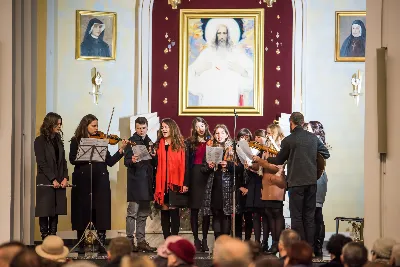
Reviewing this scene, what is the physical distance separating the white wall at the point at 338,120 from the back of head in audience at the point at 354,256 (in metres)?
7.33

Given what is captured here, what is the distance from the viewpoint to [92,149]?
10.8m

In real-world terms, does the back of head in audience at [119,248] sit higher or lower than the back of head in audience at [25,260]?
lower

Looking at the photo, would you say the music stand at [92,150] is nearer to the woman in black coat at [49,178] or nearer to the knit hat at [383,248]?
the woman in black coat at [49,178]


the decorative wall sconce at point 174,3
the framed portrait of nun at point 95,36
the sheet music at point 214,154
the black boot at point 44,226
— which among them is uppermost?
the decorative wall sconce at point 174,3

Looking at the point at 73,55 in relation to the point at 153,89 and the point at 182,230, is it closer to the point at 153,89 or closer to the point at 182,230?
the point at 153,89

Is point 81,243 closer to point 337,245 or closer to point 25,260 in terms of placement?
point 337,245

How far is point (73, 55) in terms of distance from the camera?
1337 cm

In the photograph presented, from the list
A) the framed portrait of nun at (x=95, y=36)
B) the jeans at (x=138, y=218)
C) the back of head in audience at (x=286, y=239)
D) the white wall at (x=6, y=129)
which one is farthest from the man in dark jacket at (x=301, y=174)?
the framed portrait of nun at (x=95, y=36)

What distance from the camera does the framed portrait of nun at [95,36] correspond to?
1337 cm

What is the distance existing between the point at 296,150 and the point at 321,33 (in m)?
4.05

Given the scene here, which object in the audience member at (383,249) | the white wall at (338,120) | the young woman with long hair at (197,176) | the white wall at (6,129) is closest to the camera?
the audience member at (383,249)

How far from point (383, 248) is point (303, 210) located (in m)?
3.64

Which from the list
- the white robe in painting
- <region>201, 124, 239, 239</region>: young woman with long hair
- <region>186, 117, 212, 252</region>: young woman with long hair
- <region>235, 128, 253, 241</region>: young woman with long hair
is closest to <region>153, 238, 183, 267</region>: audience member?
<region>201, 124, 239, 239</region>: young woman with long hair

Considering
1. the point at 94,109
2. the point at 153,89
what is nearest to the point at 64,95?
the point at 94,109
